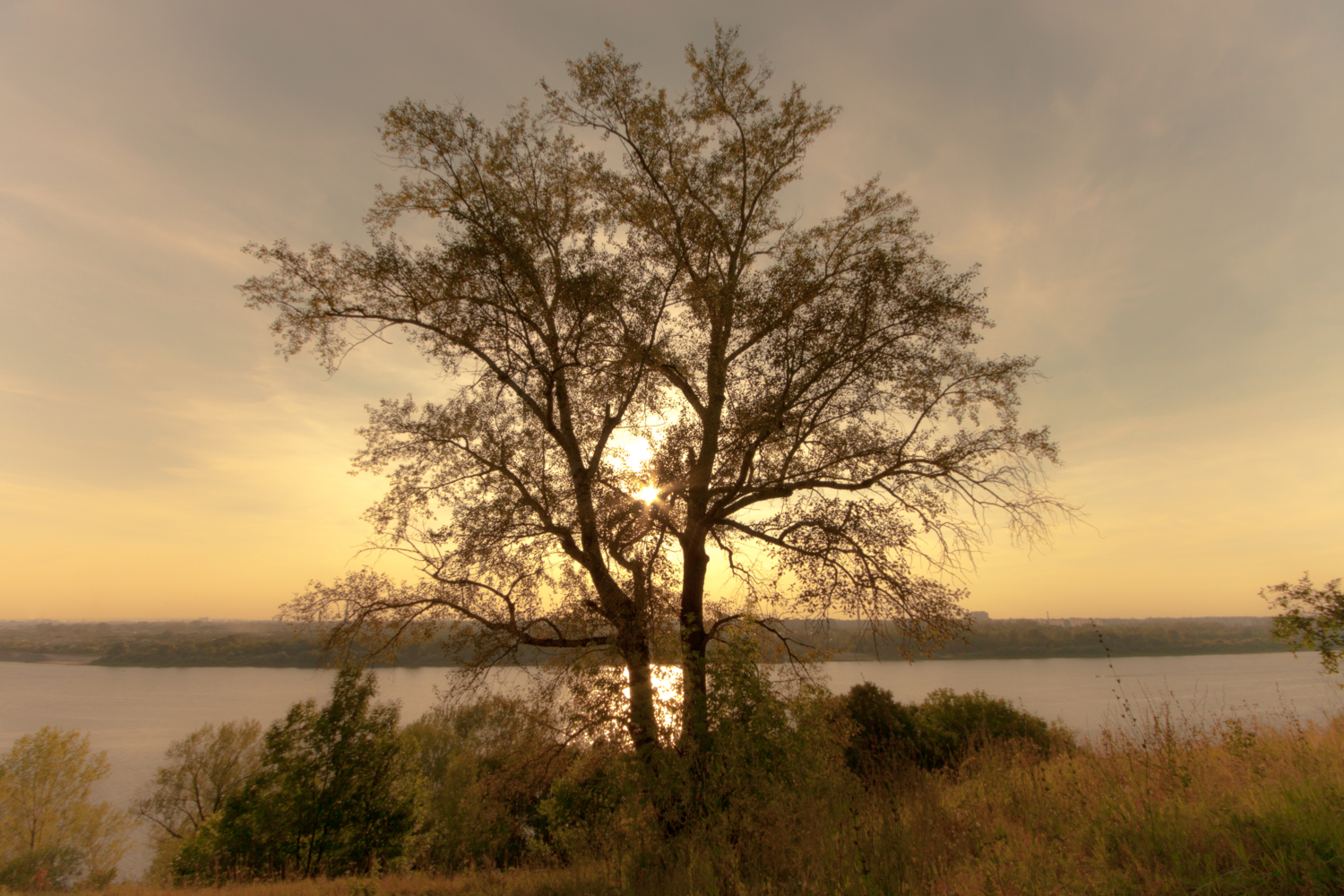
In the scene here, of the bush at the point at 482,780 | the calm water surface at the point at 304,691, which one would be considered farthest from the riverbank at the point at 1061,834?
the calm water surface at the point at 304,691

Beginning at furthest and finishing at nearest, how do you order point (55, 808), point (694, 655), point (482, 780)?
point (55, 808)
point (482, 780)
point (694, 655)

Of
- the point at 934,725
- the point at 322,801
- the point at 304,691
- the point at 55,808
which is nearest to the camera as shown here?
the point at 934,725

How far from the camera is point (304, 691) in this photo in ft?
214

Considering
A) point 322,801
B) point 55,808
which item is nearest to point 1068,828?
point 322,801

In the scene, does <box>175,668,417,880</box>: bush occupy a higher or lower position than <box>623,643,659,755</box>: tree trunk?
lower

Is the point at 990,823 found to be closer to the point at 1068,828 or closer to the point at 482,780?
the point at 1068,828

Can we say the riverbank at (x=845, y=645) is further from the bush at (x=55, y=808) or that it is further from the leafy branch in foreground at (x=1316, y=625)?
the bush at (x=55, y=808)

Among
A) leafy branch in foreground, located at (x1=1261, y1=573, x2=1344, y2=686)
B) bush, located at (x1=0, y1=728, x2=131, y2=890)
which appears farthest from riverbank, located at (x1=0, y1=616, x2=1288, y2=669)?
bush, located at (x1=0, y1=728, x2=131, y2=890)

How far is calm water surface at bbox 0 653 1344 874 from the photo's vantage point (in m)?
38.2

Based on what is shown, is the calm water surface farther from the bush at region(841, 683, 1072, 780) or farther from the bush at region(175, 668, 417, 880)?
the bush at region(841, 683, 1072, 780)

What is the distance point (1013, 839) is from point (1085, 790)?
1409 millimetres

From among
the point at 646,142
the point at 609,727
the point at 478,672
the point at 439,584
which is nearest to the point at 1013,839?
the point at 609,727

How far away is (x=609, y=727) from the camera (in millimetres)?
7441

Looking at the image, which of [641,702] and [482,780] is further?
[482,780]
